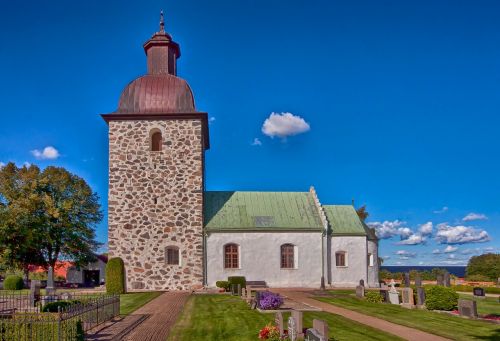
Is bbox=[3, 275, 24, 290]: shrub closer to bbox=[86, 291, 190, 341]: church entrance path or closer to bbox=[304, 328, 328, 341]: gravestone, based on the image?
bbox=[86, 291, 190, 341]: church entrance path

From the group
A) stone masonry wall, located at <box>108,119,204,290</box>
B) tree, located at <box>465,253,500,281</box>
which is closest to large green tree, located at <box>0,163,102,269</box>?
stone masonry wall, located at <box>108,119,204,290</box>

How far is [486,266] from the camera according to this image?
43.1 m

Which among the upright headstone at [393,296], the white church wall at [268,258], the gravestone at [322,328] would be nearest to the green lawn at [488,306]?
the upright headstone at [393,296]

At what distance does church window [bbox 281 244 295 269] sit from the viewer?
32.9 m

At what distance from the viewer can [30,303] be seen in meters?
22.5

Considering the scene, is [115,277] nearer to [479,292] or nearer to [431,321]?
[431,321]

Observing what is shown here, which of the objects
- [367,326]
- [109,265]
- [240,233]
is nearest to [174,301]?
[109,265]

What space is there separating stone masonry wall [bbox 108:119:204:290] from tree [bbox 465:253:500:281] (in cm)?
2620

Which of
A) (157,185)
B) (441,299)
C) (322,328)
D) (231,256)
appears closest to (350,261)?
(231,256)

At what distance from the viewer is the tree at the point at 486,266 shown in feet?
138

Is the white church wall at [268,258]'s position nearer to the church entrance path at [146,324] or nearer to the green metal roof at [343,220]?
the green metal roof at [343,220]

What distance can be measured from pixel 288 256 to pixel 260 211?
3757mm

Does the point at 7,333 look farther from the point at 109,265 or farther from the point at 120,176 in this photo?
the point at 120,176

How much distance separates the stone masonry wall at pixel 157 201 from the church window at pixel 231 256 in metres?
1.83
